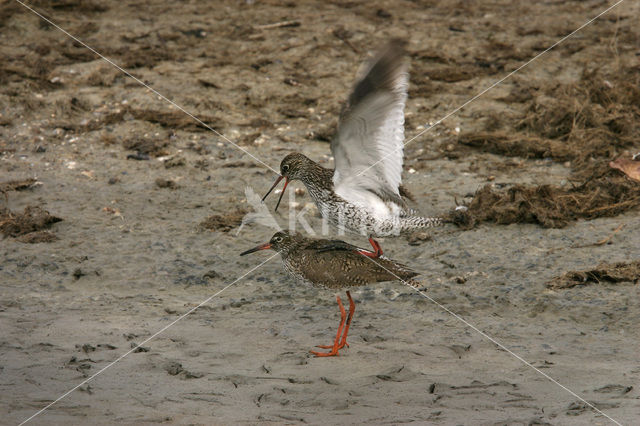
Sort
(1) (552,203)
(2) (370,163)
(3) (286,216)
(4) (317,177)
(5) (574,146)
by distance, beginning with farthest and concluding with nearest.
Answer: (5) (574,146) < (3) (286,216) < (1) (552,203) < (4) (317,177) < (2) (370,163)

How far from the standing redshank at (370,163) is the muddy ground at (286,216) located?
0.62 meters

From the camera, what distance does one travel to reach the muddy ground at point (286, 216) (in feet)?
17.4

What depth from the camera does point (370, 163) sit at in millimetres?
6590

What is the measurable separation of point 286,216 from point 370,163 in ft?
6.69

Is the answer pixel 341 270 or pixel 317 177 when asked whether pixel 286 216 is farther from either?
pixel 341 270

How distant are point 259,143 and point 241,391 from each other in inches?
189

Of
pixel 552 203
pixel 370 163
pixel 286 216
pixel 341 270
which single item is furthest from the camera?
pixel 286 216

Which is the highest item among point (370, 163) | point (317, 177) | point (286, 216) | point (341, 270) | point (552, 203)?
point (370, 163)

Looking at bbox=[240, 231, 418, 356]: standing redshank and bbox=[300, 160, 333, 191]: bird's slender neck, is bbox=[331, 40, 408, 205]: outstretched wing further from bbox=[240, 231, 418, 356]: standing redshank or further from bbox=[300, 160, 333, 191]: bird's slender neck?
bbox=[240, 231, 418, 356]: standing redshank

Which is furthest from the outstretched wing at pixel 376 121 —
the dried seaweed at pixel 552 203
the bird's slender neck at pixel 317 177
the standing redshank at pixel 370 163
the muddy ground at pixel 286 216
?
the dried seaweed at pixel 552 203

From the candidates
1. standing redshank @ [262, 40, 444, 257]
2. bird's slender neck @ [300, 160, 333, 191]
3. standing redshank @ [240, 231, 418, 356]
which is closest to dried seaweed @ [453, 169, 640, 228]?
standing redshank @ [262, 40, 444, 257]

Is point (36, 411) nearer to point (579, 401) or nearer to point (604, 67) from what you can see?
point (579, 401)

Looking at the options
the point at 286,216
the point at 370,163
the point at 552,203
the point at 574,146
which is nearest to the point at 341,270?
the point at 370,163

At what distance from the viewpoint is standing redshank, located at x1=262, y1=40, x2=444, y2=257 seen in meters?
6.17
